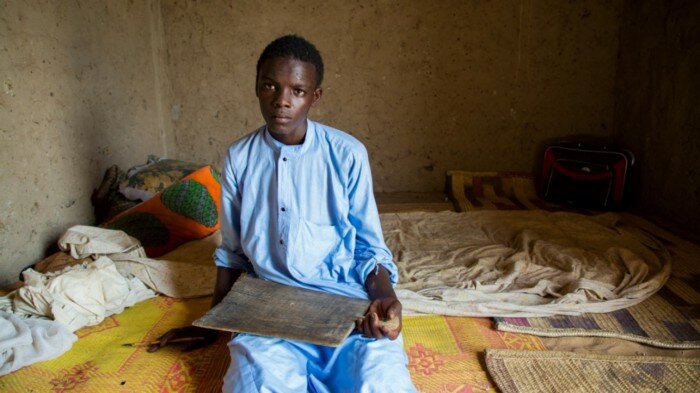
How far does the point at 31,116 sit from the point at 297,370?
1895 mm

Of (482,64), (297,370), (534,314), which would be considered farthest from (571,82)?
(297,370)

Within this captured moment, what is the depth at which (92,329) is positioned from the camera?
1.74 metres

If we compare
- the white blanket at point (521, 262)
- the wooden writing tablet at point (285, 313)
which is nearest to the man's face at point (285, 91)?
the wooden writing tablet at point (285, 313)

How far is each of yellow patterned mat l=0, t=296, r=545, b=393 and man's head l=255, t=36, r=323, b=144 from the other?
0.81 metres

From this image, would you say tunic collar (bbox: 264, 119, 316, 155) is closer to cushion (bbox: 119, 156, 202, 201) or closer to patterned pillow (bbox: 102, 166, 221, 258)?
patterned pillow (bbox: 102, 166, 221, 258)

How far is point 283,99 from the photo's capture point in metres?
1.36

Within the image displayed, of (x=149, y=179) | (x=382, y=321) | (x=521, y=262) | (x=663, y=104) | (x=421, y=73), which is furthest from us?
(x=421, y=73)

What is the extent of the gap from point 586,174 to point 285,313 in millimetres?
2967

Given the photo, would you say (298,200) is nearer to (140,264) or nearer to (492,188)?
(140,264)

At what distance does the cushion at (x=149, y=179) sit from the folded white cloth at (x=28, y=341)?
3.98 feet

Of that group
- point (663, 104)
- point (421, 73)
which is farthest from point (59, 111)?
point (663, 104)

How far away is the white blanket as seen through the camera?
1.93 metres

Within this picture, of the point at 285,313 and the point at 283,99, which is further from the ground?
the point at 283,99

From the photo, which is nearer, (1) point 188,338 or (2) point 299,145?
(2) point 299,145
